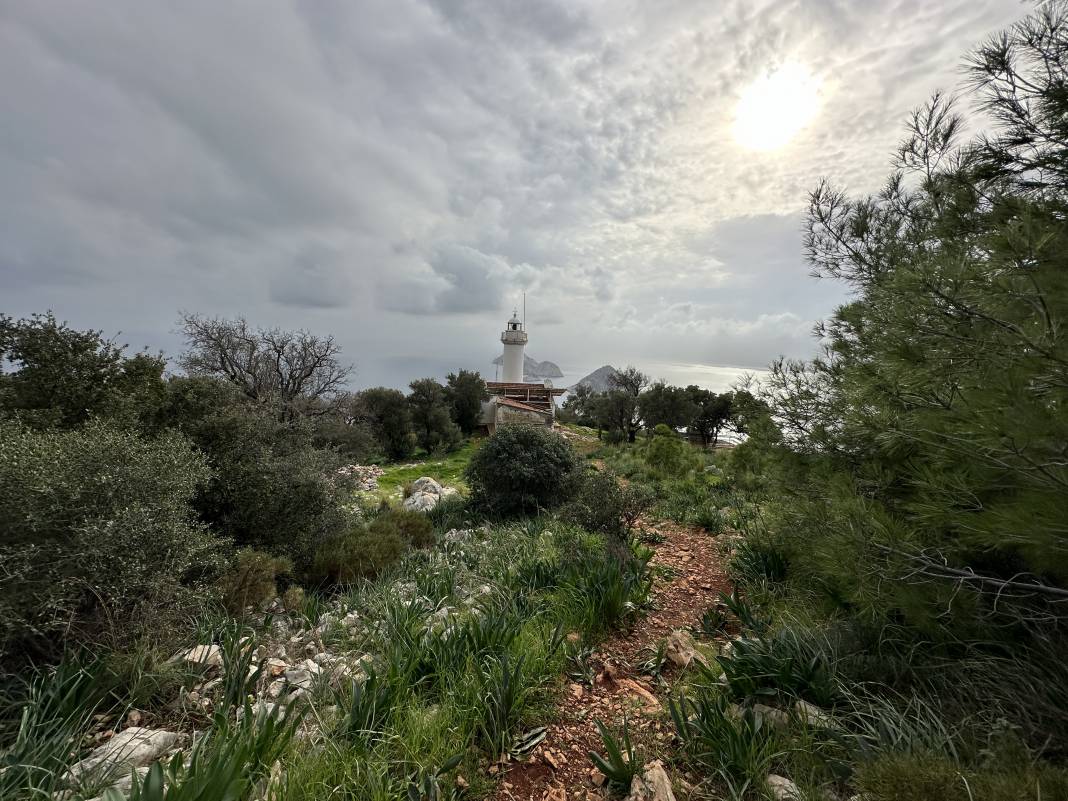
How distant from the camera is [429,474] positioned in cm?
1515

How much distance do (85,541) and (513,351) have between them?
37.7 meters

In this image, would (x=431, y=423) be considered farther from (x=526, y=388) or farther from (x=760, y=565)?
(x=760, y=565)

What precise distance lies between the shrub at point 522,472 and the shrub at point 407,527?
1.90 metres

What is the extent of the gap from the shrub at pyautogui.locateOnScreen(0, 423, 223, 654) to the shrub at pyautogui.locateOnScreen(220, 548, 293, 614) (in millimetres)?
397

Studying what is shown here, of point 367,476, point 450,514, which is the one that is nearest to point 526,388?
point 367,476

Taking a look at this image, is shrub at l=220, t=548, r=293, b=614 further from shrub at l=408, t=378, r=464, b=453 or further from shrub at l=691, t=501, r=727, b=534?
shrub at l=408, t=378, r=464, b=453

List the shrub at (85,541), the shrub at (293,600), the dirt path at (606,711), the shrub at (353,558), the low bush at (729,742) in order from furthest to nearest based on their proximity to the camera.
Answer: the shrub at (353,558) < the shrub at (293,600) < the shrub at (85,541) < the dirt path at (606,711) < the low bush at (729,742)

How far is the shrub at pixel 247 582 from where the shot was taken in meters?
3.94

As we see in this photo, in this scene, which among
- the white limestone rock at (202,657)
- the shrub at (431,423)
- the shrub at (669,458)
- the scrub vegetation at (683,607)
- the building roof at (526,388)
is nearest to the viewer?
the scrub vegetation at (683,607)

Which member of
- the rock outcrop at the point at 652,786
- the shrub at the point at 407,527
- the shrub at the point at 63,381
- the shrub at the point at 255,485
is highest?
the shrub at the point at 63,381

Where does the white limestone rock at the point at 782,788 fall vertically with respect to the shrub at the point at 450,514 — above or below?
above

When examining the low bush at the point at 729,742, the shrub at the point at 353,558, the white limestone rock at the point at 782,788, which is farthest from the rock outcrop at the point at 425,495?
the white limestone rock at the point at 782,788

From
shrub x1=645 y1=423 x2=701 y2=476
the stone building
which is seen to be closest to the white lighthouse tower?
the stone building

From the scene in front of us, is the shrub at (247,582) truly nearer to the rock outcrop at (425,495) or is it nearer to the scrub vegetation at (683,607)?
the scrub vegetation at (683,607)
